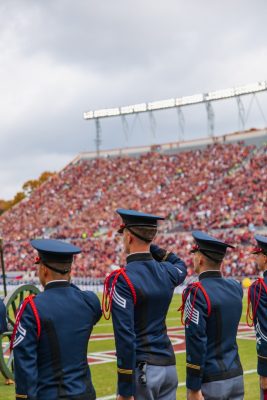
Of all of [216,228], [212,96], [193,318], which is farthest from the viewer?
[212,96]

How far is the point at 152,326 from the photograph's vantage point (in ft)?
15.0

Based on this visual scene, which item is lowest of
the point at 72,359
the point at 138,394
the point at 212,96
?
the point at 138,394

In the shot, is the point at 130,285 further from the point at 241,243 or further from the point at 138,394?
the point at 241,243

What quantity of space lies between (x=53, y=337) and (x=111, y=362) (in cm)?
774

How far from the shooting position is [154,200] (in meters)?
42.0

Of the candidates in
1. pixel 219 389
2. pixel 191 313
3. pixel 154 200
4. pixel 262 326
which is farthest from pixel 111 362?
pixel 154 200

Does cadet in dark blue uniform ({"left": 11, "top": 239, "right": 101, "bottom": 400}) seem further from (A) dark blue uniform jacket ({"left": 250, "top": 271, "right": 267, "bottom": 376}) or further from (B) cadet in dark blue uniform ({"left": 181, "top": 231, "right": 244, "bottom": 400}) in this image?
(A) dark blue uniform jacket ({"left": 250, "top": 271, "right": 267, "bottom": 376})

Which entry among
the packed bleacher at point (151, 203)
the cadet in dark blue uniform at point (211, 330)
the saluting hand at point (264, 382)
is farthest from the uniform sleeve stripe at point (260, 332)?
the packed bleacher at point (151, 203)

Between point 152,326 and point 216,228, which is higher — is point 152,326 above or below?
above

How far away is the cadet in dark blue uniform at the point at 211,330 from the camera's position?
467 cm

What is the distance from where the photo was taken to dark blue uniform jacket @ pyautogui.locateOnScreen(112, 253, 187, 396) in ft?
13.9

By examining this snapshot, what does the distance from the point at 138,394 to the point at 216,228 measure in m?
30.3

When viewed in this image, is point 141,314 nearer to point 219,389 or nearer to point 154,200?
point 219,389

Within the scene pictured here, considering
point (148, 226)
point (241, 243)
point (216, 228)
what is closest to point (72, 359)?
point (148, 226)
